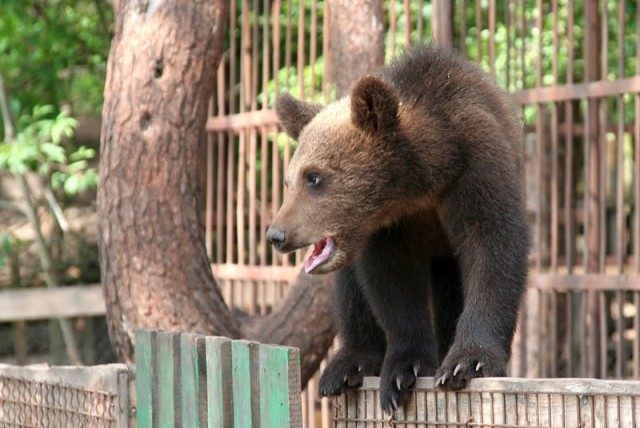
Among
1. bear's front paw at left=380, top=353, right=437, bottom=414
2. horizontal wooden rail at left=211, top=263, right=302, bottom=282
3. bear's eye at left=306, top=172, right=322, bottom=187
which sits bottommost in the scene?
bear's front paw at left=380, top=353, right=437, bottom=414


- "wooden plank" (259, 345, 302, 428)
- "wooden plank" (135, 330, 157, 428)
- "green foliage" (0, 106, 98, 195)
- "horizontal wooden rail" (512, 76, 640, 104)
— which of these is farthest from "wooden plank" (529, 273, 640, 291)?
"green foliage" (0, 106, 98, 195)

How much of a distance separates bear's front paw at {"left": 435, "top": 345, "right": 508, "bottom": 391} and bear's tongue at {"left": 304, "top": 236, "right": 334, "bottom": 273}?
28.0 inches

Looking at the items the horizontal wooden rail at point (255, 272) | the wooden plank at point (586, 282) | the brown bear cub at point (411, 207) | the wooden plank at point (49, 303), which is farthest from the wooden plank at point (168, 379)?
the wooden plank at point (49, 303)

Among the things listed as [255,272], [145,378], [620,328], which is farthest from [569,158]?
[145,378]

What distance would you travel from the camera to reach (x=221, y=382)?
382cm

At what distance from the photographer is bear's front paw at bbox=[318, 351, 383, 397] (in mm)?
4266

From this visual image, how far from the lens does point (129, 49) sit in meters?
5.65

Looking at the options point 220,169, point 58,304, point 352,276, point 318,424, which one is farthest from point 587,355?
point 58,304

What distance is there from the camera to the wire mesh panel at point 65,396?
14.7 feet

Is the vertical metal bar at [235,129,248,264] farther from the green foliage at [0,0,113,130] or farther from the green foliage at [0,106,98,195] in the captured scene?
the green foliage at [0,0,113,130]

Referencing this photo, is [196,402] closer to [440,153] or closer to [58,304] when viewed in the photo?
[440,153]

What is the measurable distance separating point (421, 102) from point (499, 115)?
346mm

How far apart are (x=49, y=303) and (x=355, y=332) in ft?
14.7

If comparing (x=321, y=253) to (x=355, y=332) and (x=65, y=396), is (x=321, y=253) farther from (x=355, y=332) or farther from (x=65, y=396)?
(x=65, y=396)
